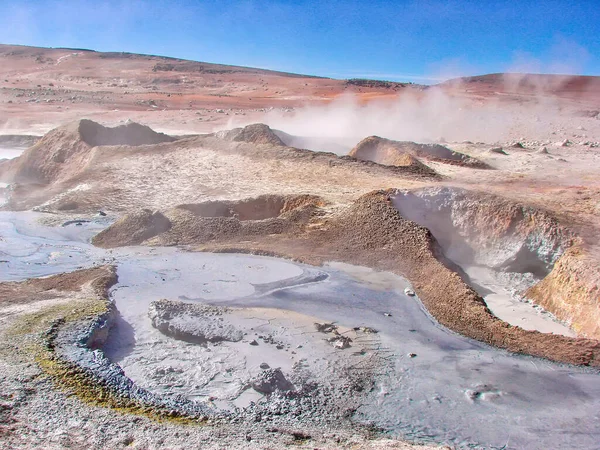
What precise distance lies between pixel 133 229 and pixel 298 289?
3.29 metres

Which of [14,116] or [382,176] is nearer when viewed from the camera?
[382,176]

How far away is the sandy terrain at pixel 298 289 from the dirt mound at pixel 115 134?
0.05 meters

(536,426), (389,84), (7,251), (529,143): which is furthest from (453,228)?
(389,84)

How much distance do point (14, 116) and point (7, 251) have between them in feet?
57.2

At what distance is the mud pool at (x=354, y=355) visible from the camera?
4359 mm

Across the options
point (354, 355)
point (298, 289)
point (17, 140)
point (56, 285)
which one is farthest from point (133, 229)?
point (17, 140)

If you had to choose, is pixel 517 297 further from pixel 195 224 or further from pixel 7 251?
pixel 7 251

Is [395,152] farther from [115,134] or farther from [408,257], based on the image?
[115,134]

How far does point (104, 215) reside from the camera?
10.2 metres

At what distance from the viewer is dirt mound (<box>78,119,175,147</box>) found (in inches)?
547

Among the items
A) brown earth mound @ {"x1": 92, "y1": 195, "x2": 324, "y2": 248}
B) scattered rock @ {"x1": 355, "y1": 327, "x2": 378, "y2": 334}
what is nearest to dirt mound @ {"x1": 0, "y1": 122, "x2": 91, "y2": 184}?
brown earth mound @ {"x1": 92, "y1": 195, "x2": 324, "y2": 248}

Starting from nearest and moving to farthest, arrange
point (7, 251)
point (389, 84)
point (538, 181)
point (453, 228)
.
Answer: point (7, 251), point (453, 228), point (538, 181), point (389, 84)

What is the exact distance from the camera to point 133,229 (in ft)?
28.9

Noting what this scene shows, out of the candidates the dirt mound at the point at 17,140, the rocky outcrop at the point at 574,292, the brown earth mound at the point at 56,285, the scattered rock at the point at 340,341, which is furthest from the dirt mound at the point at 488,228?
the dirt mound at the point at 17,140
